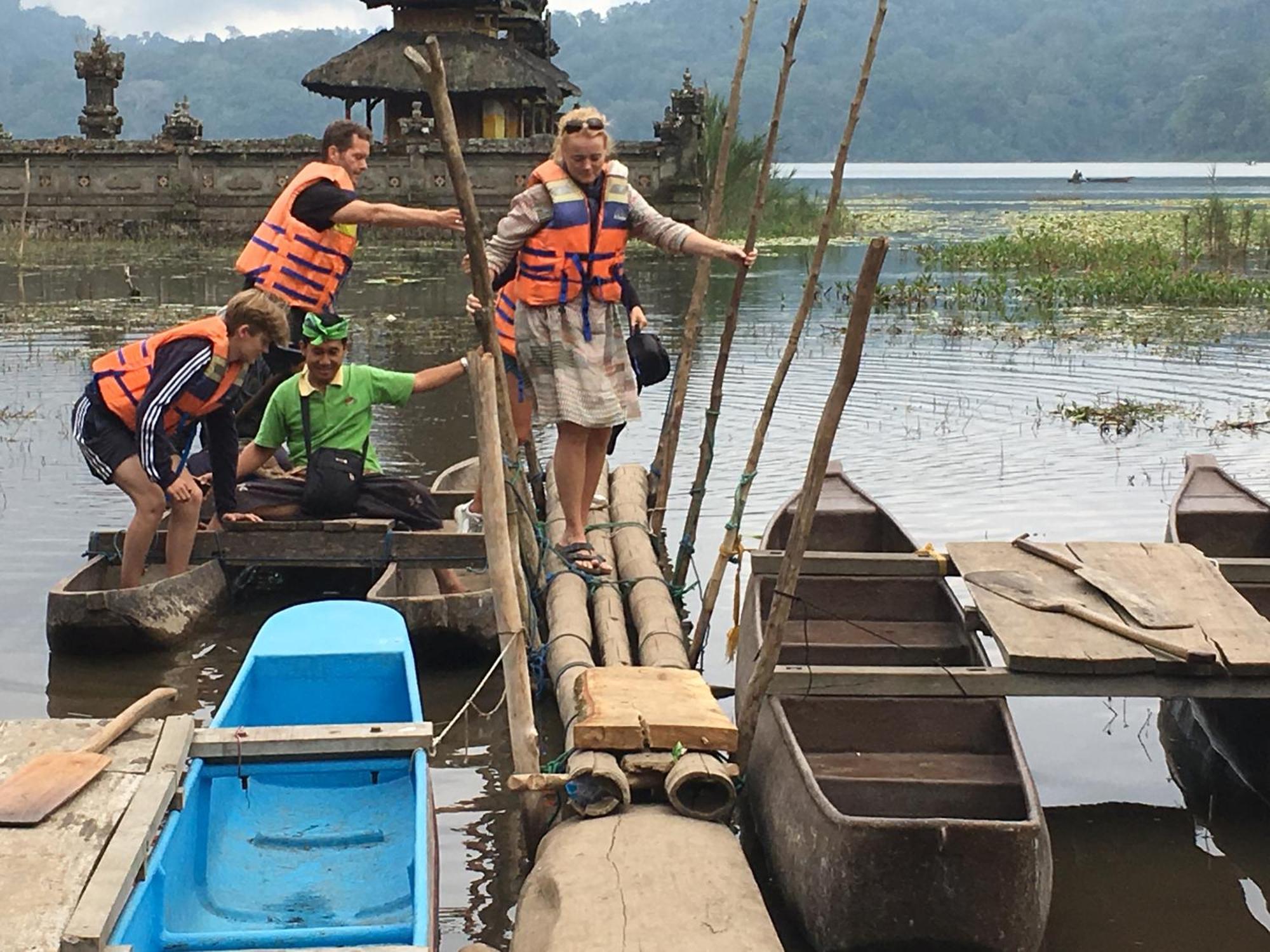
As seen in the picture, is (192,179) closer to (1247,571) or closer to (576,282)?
(576,282)

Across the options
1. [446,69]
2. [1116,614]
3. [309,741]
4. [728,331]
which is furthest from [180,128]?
[309,741]

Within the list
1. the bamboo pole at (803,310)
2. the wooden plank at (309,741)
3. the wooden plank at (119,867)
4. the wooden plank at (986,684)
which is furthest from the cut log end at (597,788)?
the bamboo pole at (803,310)

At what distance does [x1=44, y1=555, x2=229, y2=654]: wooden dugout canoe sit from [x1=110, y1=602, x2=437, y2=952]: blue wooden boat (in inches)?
50.4

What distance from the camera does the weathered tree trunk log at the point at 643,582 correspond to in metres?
6.09

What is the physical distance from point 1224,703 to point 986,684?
158cm

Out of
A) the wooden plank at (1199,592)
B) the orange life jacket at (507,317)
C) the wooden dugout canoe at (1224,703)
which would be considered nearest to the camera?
the wooden plank at (1199,592)

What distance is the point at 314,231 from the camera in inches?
360

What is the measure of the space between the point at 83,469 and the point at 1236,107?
145154 millimetres

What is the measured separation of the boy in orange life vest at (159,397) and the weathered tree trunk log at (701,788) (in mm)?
3152

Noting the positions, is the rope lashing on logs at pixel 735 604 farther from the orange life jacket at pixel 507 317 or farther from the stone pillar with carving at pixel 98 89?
the stone pillar with carving at pixel 98 89

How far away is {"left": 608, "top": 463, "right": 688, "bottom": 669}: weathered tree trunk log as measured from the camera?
6.09m

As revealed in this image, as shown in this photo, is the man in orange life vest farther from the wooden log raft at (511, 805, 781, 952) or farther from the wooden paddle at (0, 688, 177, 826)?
the wooden log raft at (511, 805, 781, 952)

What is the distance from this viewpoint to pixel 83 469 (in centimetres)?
1162

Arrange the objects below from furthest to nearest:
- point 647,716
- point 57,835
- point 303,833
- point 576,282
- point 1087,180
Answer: point 1087,180 < point 576,282 < point 303,833 < point 647,716 < point 57,835
